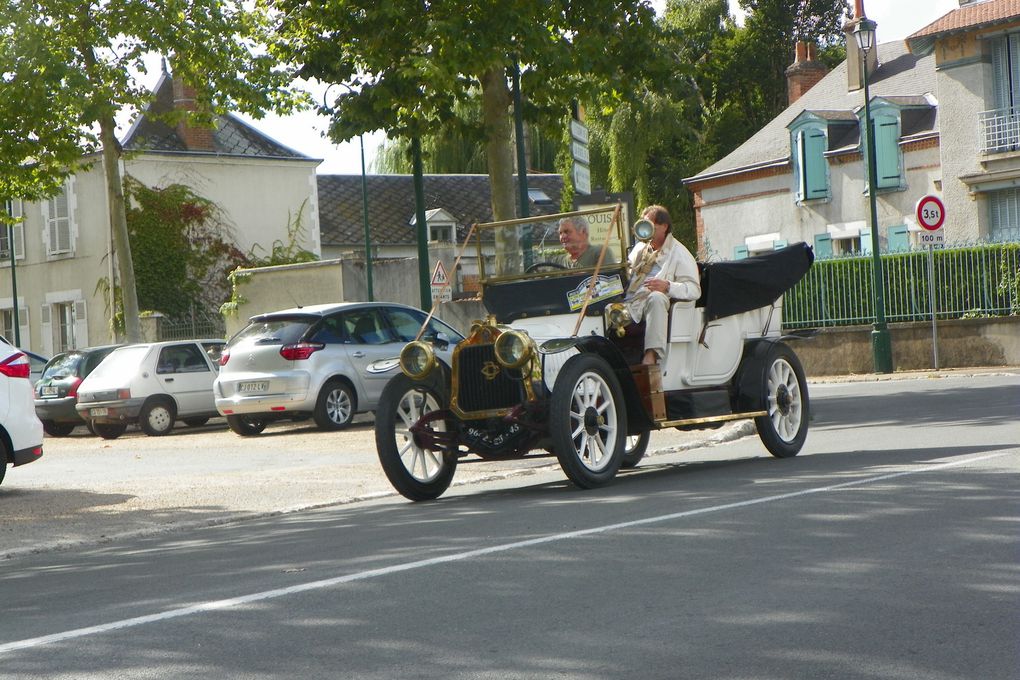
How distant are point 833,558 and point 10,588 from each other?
14.0ft

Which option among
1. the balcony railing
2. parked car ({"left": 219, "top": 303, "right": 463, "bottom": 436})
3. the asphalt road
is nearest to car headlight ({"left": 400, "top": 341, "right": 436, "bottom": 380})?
A: the asphalt road

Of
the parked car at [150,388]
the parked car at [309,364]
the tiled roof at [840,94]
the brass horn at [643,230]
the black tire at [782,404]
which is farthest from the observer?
the tiled roof at [840,94]

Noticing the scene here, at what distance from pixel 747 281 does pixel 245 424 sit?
11208 mm

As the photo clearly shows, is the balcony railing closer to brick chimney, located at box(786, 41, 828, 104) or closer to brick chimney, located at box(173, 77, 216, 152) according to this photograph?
brick chimney, located at box(786, 41, 828, 104)

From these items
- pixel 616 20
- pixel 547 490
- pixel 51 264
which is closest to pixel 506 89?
pixel 616 20

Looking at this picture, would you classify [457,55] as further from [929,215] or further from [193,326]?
[193,326]

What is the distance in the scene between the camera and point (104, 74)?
27.2m

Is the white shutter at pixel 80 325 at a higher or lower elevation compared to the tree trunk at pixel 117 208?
lower

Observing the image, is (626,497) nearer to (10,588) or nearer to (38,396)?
(10,588)

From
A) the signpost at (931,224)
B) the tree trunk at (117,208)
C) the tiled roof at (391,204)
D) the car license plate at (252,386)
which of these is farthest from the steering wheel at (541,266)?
the tiled roof at (391,204)

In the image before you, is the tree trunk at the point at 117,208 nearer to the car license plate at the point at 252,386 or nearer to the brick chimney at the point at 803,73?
the car license plate at the point at 252,386

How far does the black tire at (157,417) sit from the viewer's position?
2309 cm

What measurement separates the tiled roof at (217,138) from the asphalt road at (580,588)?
119ft

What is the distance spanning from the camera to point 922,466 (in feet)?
32.8
